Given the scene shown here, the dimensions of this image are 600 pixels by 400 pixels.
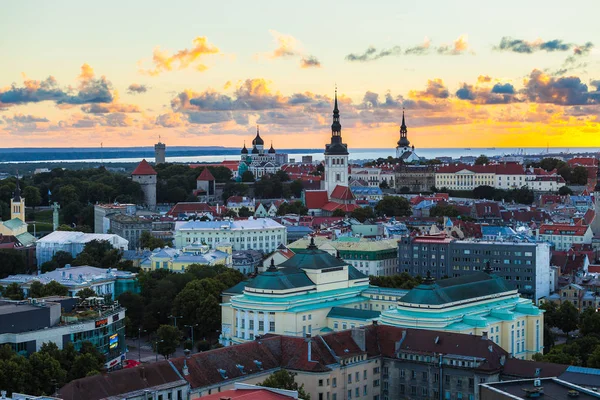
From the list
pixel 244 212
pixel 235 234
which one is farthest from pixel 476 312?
pixel 244 212

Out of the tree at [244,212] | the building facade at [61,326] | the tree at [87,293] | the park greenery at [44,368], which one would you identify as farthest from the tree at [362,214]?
the park greenery at [44,368]

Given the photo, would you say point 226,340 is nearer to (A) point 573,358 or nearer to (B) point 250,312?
(B) point 250,312

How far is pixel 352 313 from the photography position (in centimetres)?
5369

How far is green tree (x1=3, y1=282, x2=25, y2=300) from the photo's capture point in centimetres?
6097

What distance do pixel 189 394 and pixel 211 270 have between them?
32.5 metres

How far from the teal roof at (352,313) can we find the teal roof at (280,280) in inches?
85.8

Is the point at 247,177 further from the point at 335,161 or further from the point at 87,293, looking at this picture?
the point at 87,293

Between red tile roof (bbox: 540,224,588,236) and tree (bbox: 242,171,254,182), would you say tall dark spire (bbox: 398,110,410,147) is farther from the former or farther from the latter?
red tile roof (bbox: 540,224,588,236)

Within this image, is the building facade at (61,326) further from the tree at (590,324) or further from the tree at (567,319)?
the tree at (567,319)

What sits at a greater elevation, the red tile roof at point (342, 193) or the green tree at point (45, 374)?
the red tile roof at point (342, 193)

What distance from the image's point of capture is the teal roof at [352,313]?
52.4m

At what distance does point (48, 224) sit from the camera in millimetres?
112125

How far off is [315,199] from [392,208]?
414 inches

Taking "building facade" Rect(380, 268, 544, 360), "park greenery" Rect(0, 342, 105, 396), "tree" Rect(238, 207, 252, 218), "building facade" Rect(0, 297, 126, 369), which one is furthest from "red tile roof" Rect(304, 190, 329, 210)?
"park greenery" Rect(0, 342, 105, 396)
